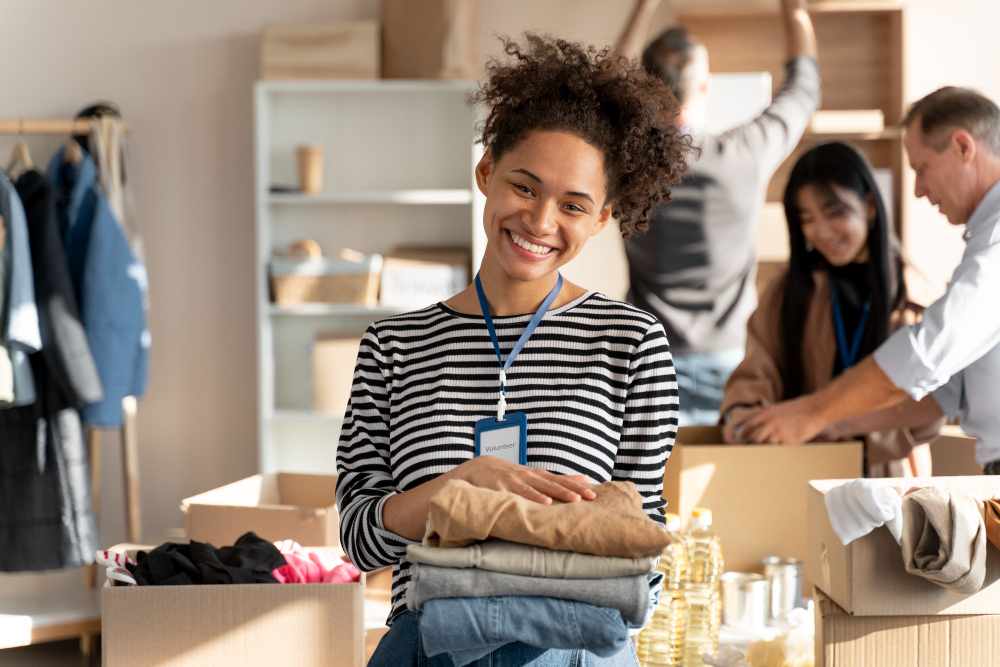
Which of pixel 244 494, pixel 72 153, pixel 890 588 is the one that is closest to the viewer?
pixel 890 588

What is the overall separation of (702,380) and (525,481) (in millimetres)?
2241

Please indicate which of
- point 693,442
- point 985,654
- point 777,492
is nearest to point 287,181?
point 693,442

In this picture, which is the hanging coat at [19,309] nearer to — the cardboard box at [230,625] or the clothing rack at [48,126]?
the clothing rack at [48,126]

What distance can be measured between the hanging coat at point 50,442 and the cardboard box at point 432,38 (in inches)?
59.5

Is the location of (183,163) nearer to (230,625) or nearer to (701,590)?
Result: (230,625)

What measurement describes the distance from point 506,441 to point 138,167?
11.1 feet

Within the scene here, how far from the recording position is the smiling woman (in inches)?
40.4

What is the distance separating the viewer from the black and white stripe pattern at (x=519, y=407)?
103 cm

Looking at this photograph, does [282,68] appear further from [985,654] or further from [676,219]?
[985,654]

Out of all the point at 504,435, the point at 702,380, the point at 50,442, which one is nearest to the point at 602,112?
the point at 504,435

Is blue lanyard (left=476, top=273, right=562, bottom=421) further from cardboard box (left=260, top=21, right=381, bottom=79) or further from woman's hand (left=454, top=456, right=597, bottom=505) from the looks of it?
cardboard box (left=260, top=21, right=381, bottom=79)

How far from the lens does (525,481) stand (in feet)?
2.78

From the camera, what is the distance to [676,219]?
110 inches

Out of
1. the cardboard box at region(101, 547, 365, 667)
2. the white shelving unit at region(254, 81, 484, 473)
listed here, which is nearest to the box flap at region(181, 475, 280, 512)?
the cardboard box at region(101, 547, 365, 667)
